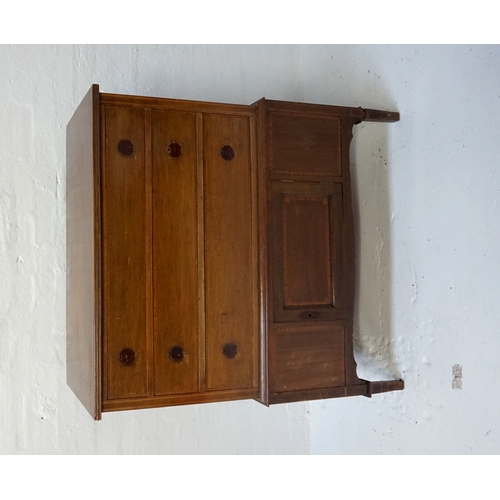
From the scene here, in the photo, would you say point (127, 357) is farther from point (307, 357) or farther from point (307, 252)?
point (307, 252)

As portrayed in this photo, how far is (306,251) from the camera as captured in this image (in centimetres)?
267

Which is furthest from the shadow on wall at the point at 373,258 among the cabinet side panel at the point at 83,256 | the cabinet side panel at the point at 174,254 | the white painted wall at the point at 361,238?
the cabinet side panel at the point at 83,256

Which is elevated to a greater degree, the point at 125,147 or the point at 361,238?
the point at 125,147

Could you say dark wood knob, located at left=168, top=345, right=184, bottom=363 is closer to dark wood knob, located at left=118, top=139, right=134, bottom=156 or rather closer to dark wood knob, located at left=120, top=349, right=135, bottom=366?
dark wood knob, located at left=120, top=349, right=135, bottom=366

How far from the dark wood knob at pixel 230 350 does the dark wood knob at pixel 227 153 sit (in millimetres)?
771

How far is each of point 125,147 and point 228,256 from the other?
1.97 feet

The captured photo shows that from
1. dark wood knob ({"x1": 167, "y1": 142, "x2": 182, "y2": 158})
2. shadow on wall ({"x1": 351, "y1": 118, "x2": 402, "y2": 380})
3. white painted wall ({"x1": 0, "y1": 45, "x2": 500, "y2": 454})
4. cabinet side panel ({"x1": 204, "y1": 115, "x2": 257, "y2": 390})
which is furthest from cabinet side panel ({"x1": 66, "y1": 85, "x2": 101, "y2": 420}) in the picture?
shadow on wall ({"x1": 351, "y1": 118, "x2": 402, "y2": 380})

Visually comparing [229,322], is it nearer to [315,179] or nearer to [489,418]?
[315,179]

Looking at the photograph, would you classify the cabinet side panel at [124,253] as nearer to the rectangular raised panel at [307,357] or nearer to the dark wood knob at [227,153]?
the dark wood knob at [227,153]

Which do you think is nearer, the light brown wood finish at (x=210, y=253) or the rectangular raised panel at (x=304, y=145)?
the light brown wood finish at (x=210, y=253)

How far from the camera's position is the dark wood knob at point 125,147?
94.1 inches

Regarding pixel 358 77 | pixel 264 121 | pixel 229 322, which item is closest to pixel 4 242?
pixel 229 322

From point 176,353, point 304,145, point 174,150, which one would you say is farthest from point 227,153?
point 176,353

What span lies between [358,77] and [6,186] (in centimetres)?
182
